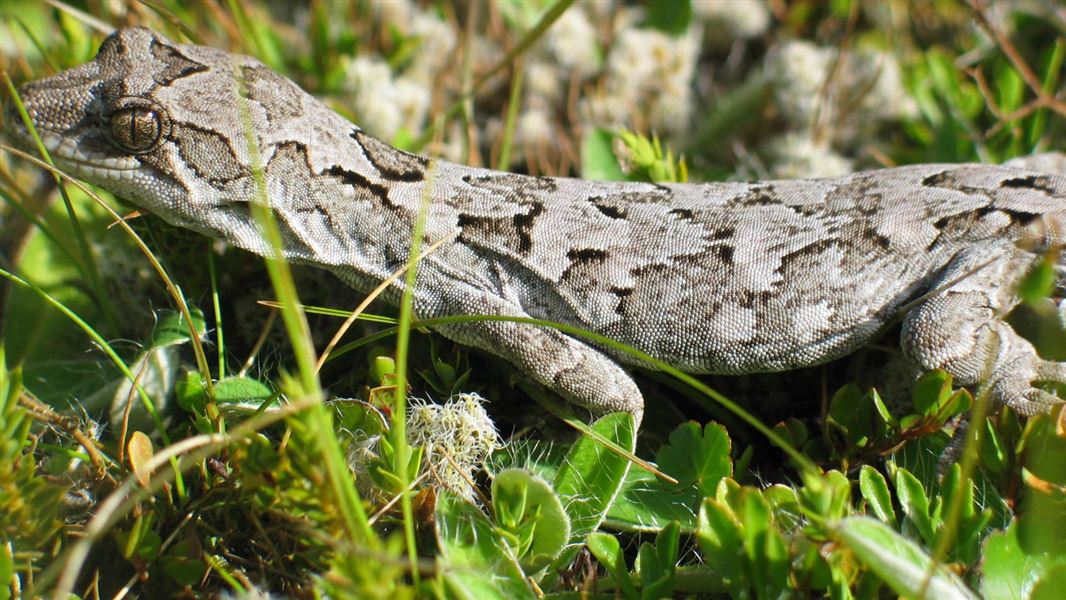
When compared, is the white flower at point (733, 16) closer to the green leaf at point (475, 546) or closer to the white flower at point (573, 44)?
the white flower at point (573, 44)

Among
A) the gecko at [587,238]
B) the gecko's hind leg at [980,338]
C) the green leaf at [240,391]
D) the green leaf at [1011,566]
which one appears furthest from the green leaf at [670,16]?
the green leaf at [1011,566]

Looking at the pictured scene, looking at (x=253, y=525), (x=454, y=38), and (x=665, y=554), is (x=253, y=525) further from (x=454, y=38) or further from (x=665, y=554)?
(x=454, y=38)

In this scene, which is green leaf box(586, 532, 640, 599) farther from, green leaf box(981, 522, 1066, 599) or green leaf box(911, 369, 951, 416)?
green leaf box(911, 369, 951, 416)

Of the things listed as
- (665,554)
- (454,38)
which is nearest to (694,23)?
(454,38)

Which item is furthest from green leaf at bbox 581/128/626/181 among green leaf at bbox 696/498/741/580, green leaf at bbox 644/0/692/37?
green leaf at bbox 696/498/741/580

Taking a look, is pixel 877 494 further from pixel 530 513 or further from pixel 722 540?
pixel 530 513

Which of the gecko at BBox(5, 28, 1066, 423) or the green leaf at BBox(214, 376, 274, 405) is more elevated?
the gecko at BBox(5, 28, 1066, 423)

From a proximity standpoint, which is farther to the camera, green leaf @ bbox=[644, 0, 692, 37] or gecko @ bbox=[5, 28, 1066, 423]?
green leaf @ bbox=[644, 0, 692, 37]
